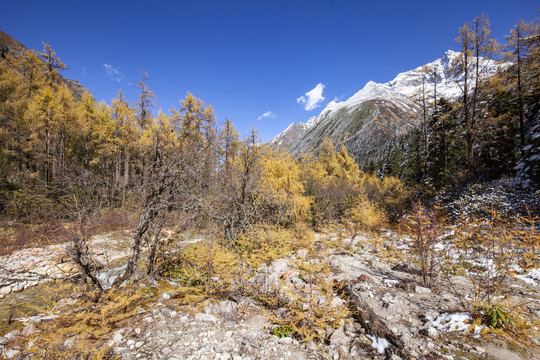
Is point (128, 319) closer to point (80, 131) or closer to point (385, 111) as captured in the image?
point (80, 131)

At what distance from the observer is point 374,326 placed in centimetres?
367

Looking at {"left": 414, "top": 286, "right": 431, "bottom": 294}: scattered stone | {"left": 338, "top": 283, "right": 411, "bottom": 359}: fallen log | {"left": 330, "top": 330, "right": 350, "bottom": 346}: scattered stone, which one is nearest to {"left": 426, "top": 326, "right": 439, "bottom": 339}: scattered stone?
{"left": 338, "top": 283, "right": 411, "bottom": 359}: fallen log

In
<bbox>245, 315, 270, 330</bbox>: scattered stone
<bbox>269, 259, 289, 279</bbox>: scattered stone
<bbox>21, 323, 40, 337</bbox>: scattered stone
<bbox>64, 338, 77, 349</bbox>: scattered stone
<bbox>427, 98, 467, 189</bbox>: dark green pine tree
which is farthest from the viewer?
<bbox>427, 98, 467, 189</bbox>: dark green pine tree

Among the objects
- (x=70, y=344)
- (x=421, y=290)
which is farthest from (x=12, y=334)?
(x=421, y=290)

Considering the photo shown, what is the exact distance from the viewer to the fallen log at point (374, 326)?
321 cm

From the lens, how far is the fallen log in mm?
3206

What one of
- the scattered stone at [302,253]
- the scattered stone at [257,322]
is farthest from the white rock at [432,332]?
the scattered stone at [302,253]

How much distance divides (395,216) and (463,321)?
43.1 ft

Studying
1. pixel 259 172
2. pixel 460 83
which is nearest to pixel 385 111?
pixel 460 83

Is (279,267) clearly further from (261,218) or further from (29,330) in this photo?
(29,330)

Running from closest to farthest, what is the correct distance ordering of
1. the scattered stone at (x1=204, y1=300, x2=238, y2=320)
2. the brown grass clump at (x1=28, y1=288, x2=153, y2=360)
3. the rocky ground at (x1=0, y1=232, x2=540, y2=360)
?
1. the brown grass clump at (x1=28, y1=288, x2=153, y2=360)
2. the rocky ground at (x1=0, y1=232, x2=540, y2=360)
3. the scattered stone at (x1=204, y1=300, x2=238, y2=320)

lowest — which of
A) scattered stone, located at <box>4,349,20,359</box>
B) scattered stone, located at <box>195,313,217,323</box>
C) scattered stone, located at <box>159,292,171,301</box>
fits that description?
scattered stone, located at <box>159,292,171,301</box>

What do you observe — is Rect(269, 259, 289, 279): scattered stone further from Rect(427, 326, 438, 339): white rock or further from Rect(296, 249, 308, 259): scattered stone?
Rect(427, 326, 438, 339): white rock

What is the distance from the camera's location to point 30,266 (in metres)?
8.50
